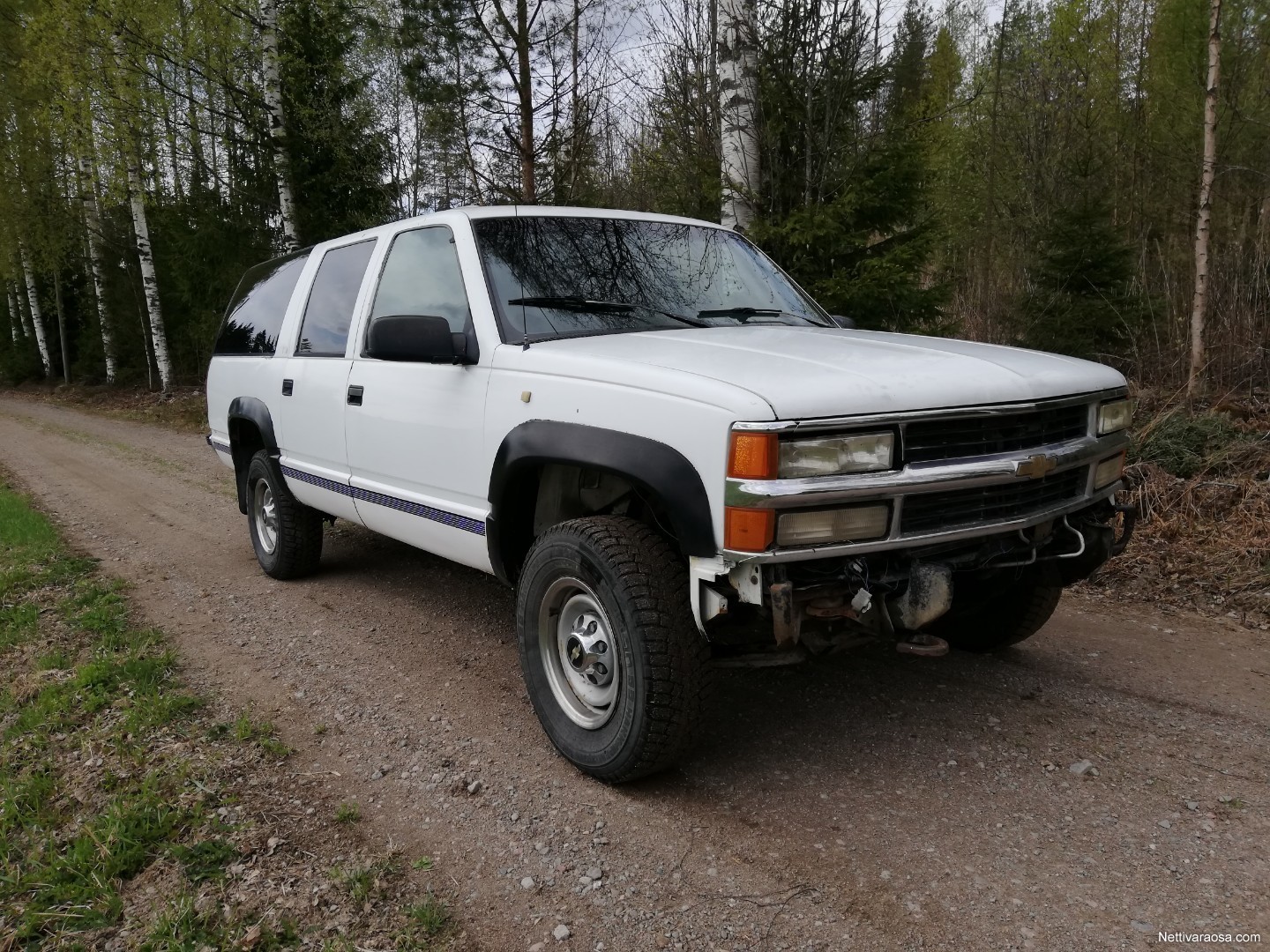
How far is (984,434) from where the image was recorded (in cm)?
265

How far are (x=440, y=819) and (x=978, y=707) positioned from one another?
2.15m

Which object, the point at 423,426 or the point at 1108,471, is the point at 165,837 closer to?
the point at 423,426

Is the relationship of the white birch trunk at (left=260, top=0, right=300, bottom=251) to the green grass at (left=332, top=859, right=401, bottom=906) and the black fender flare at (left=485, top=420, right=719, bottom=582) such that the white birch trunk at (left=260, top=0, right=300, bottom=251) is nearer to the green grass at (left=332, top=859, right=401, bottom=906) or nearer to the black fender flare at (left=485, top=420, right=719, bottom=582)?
the black fender flare at (left=485, top=420, right=719, bottom=582)

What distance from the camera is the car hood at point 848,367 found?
243 centimetres

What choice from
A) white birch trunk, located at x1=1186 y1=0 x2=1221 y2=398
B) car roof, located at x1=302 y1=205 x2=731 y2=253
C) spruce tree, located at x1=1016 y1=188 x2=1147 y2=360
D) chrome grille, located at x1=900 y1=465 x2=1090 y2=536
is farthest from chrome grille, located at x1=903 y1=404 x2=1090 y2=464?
spruce tree, located at x1=1016 y1=188 x2=1147 y2=360

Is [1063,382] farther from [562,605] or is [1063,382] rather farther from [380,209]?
[380,209]

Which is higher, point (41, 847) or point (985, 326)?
point (985, 326)

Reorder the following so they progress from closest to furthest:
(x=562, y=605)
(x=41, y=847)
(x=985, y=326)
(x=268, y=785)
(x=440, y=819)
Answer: (x=41, y=847) → (x=440, y=819) → (x=268, y=785) → (x=562, y=605) → (x=985, y=326)

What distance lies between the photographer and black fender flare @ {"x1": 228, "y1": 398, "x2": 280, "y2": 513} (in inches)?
204

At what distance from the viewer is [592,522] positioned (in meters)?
2.87

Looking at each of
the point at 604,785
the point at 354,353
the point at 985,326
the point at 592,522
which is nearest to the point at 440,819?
the point at 604,785

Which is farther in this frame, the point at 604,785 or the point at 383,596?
the point at 383,596

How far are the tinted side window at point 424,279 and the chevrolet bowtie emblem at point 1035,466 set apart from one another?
7.03 feet

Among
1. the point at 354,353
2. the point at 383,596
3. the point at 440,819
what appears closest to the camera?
the point at 440,819
